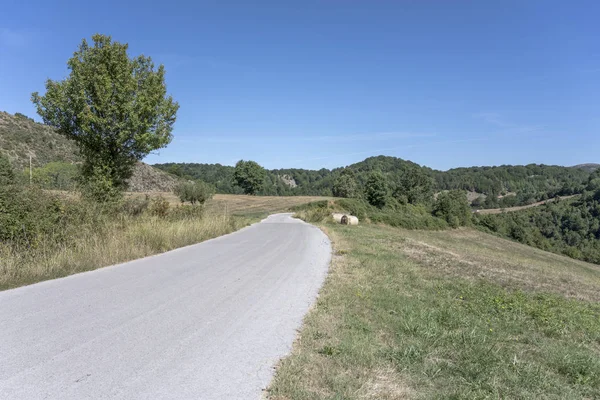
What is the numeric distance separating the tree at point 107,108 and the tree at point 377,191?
220 feet

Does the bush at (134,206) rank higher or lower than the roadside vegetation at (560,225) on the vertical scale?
higher

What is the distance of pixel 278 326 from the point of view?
5086 mm

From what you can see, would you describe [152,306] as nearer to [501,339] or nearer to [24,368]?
[24,368]

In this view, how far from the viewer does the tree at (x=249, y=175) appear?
10631 centimetres

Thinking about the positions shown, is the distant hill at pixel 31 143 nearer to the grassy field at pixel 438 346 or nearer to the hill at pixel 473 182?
the grassy field at pixel 438 346

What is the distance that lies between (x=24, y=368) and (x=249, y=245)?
10896 millimetres

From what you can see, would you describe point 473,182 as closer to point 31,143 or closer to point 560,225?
point 560,225

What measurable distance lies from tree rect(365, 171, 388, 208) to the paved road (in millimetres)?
73714

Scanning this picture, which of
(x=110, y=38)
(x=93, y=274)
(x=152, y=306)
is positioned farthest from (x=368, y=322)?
(x=110, y=38)

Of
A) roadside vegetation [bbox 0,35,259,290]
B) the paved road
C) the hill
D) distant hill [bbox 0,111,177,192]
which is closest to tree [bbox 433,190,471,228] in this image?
distant hill [bbox 0,111,177,192]

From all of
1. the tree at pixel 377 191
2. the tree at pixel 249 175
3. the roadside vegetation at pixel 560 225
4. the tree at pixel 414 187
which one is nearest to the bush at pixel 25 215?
the tree at pixel 377 191

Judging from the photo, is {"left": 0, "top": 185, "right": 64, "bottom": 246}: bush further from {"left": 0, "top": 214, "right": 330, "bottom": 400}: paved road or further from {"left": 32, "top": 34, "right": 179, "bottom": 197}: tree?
{"left": 32, "top": 34, "right": 179, "bottom": 197}: tree

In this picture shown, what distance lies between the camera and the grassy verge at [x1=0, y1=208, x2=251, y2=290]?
711 cm

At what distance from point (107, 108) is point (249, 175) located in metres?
91.6
